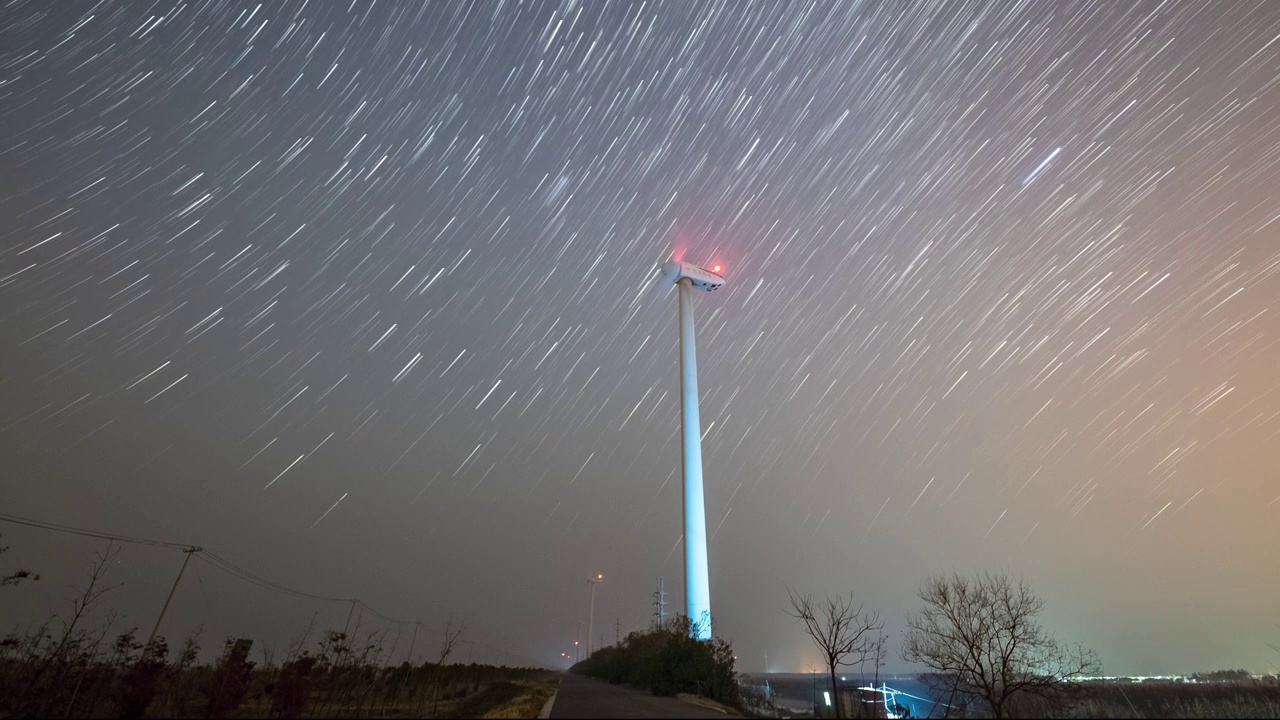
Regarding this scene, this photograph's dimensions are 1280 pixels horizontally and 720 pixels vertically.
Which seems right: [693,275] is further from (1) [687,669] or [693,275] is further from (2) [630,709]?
(2) [630,709]

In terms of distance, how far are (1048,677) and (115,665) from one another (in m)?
34.5

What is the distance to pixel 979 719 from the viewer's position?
21531 millimetres

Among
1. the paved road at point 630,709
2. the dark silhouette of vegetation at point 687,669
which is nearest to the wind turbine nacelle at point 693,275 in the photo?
the dark silhouette of vegetation at point 687,669

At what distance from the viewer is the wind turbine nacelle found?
57.0 m

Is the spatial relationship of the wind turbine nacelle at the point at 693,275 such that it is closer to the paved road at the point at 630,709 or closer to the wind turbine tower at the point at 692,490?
the wind turbine tower at the point at 692,490

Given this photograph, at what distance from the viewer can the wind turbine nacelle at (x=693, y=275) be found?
187ft

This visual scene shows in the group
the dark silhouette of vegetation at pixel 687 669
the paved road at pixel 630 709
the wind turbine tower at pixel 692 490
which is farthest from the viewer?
the wind turbine tower at pixel 692 490

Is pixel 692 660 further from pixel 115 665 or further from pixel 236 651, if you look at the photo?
pixel 115 665

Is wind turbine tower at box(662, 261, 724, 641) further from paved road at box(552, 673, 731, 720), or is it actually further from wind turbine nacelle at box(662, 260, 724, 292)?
paved road at box(552, 673, 731, 720)

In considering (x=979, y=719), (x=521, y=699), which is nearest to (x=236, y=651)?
(x=521, y=699)

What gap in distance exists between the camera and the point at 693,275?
57500mm

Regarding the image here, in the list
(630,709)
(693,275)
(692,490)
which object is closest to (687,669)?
(630,709)

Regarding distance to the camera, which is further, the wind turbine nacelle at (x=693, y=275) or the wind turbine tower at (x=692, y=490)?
the wind turbine nacelle at (x=693, y=275)

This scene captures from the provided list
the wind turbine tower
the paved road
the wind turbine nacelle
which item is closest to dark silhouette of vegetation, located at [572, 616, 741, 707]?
the paved road
